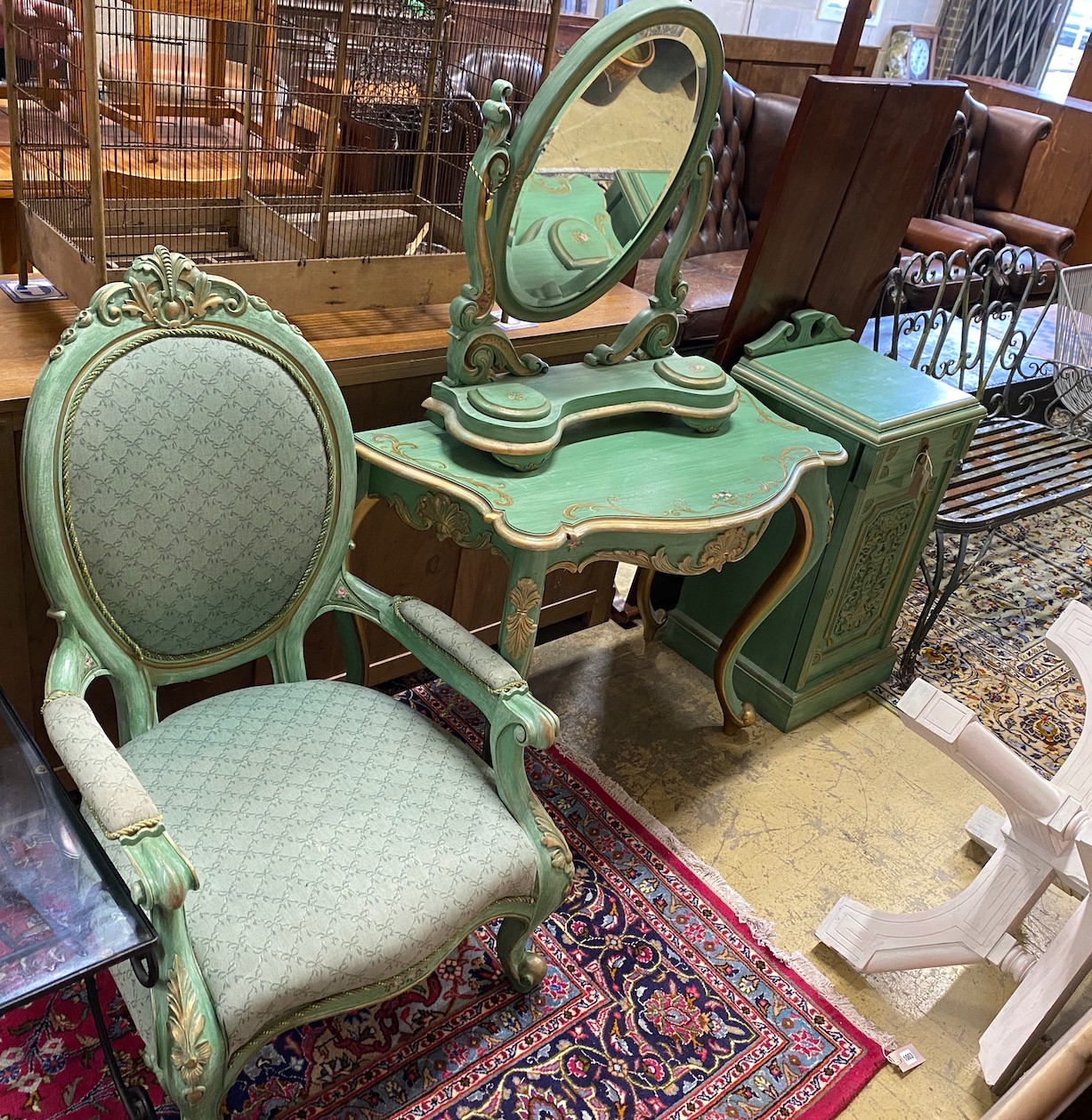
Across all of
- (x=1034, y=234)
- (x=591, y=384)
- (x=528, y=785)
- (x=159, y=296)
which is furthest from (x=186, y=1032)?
(x=1034, y=234)

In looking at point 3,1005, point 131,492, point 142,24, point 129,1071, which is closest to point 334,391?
point 131,492

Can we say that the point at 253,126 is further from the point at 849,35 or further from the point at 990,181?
the point at 990,181

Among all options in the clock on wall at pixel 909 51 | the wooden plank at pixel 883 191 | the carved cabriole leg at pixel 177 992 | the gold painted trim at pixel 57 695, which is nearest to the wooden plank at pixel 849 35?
the wooden plank at pixel 883 191

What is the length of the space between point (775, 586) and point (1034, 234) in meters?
4.65

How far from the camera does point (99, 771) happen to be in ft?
4.37

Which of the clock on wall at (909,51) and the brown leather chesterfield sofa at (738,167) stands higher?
the clock on wall at (909,51)

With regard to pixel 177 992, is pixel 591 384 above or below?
above

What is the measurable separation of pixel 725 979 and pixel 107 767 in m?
1.24

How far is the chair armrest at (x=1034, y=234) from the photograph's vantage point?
596 cm

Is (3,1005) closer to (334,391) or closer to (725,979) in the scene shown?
(334,391)

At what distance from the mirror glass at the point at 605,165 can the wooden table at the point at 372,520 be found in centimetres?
29

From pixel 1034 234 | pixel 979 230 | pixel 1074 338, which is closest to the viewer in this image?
pixel 1074 338

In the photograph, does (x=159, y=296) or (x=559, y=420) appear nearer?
(x=159, y=296)

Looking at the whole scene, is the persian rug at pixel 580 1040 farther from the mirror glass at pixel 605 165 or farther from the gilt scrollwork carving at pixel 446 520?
the mirror glass at pixel 605 165
